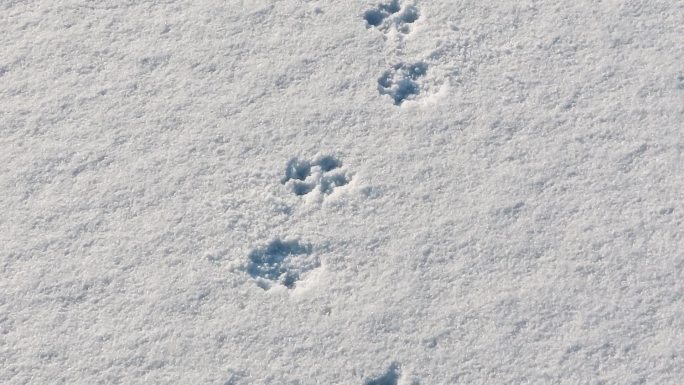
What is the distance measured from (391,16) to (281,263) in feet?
2.97

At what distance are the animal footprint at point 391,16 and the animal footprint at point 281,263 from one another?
80cm

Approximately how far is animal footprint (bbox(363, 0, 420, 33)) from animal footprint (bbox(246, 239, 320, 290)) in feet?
2.62

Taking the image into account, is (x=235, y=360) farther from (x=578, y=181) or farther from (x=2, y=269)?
(x=578, y=181)

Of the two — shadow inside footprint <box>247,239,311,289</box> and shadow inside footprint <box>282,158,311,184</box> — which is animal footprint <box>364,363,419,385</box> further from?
shadow inside footprint <box>282,158,311,184</box>

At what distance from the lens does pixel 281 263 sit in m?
2.36

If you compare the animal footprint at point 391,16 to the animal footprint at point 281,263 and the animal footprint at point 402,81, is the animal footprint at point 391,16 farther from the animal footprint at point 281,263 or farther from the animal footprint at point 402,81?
the animal footprint at point 281,263

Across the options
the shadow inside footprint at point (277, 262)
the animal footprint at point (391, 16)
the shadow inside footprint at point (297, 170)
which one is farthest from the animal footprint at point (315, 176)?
the animal footprint at point (391, 16)

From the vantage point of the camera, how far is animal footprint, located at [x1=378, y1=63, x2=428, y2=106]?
2.58m

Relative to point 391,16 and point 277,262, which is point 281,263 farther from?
point 391,16

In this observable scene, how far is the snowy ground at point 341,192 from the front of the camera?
2.25 meters

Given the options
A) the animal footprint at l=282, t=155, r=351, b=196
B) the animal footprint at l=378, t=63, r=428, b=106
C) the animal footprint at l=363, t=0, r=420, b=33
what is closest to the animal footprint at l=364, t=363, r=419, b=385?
the animal footprint at l=282, t=155, r=351, b=196

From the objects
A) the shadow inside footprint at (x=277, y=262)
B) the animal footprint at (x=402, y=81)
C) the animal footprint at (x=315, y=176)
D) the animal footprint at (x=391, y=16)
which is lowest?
the shadow inside footprint at (x=277, y=262)

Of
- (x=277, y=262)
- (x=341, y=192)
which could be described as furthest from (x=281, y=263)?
(x=341, y=192)

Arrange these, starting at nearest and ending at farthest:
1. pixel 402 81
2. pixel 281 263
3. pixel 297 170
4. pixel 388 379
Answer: pixel 388 379, pixel 281 263, pixel 297 170, pixel 402 81
